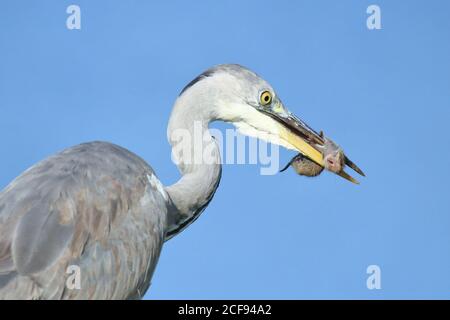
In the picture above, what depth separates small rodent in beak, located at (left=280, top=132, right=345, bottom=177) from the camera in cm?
669

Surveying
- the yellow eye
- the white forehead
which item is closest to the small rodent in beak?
the yellow eye

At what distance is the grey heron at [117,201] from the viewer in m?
4.88

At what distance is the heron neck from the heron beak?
0.60 meters

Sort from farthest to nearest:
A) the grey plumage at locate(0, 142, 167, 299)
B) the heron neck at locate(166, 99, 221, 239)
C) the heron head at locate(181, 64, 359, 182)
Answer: the heron head at locate(181, 64, 359, 182) → the heron neck at locate(166, 99, 221, 239) → the grey plumage at locate(0, 142, 167, 299)

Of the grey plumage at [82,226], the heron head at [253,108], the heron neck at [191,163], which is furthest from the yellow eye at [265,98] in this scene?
the grey plumage at [82,226]

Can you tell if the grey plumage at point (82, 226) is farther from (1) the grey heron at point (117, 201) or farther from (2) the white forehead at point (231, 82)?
(2) the white forehead at point (231, 82)

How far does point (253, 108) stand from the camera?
673cm

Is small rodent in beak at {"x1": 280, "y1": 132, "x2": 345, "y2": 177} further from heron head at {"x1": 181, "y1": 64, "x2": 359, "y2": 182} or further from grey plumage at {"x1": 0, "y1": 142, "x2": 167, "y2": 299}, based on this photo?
grey plumage at {"x1": 0, "y1": 142, "x2": 167, "y2": 299}

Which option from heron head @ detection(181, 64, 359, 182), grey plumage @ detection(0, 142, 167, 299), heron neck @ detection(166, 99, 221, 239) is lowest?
grey plumage @ detection(0, 142, 167, 299)

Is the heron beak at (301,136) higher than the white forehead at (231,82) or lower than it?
lower

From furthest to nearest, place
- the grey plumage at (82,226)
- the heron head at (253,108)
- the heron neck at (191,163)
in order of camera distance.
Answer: the heron head at (253,108) < the heron neck at (191,163) < the grey plumage at (82,226)

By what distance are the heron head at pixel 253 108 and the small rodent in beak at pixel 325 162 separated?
0.04 meters

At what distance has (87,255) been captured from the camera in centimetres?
507
